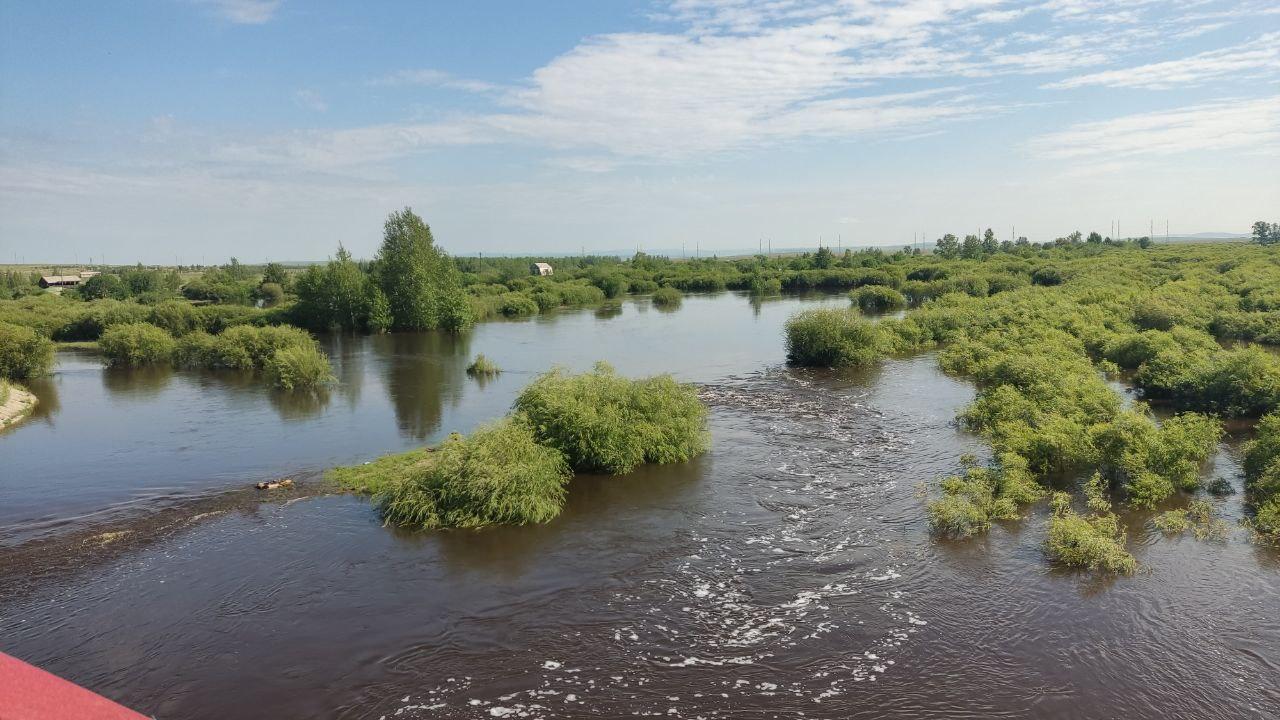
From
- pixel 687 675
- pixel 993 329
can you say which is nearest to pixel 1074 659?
pixel 687 675

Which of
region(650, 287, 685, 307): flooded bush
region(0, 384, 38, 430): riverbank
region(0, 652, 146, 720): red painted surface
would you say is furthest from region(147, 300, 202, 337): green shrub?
region(0, 652, 146, 720): red painted surface

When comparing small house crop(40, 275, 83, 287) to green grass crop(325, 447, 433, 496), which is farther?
small house crop(40, 275, 83, 287)

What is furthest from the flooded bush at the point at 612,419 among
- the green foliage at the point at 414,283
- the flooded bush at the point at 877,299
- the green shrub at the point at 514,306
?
the flooded bush at the point at 877,299

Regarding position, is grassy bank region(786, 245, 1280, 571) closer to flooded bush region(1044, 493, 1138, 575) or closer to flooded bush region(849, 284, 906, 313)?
flooded bush region(1044, 493, 1138, 575)

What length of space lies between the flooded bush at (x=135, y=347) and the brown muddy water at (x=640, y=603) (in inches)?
879

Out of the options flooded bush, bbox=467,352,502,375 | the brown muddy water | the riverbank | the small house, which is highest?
the small house

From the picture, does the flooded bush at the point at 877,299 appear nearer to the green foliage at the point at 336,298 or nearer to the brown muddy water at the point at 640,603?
the green foliage at the point at 336,298

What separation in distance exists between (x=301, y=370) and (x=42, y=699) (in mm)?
39445

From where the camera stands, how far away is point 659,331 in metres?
60.2

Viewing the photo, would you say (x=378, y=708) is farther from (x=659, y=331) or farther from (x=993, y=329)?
(x=659, y=331)

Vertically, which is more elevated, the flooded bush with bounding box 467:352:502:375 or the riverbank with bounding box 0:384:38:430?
the flooded bush with bounding box 467:352:502:375

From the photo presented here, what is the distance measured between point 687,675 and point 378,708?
5.33 m

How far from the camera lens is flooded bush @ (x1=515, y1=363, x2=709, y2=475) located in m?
22.7

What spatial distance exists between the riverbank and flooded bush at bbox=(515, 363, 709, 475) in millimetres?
24440
